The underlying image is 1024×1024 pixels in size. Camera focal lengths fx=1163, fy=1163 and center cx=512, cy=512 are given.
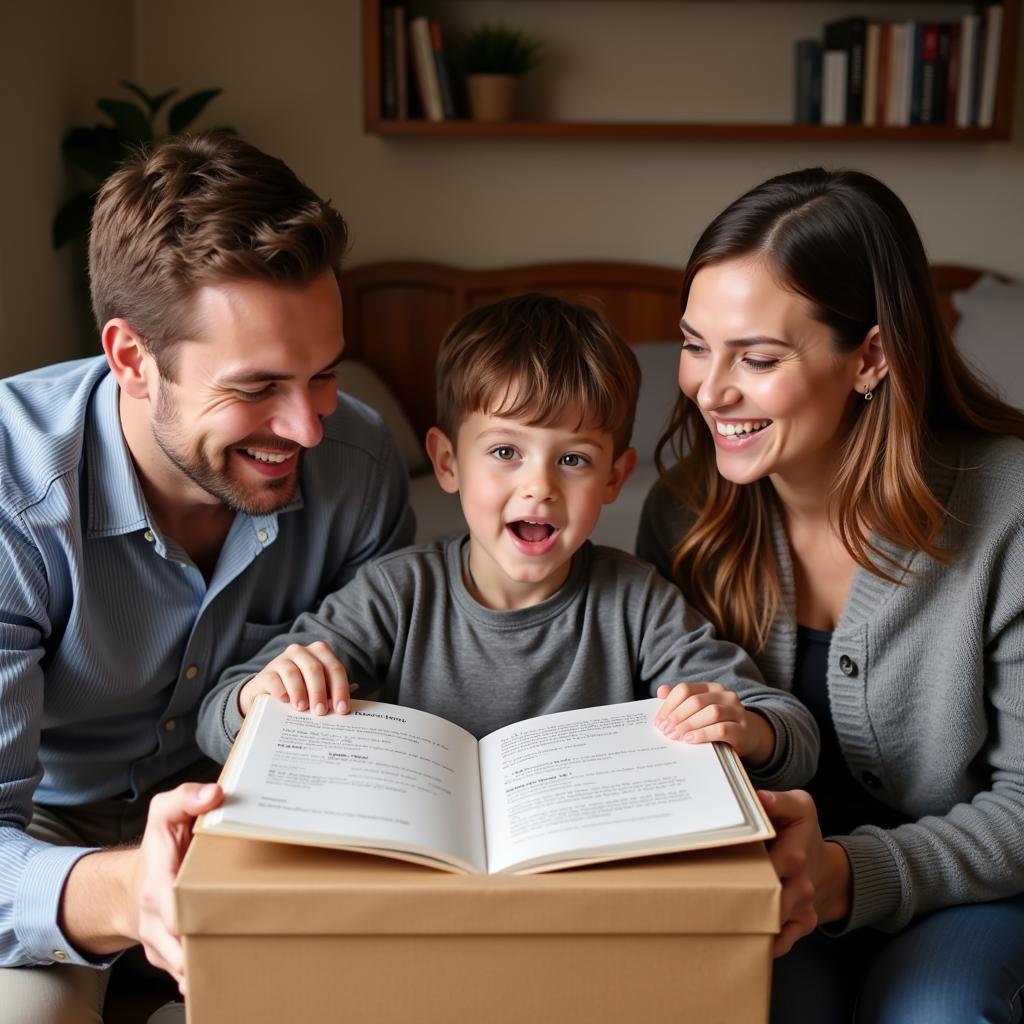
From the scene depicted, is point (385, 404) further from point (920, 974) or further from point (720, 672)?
Answer: point (920, 974)

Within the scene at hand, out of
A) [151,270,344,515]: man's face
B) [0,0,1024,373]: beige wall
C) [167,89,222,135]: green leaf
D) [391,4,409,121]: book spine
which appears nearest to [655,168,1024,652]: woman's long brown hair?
[151,270,344,515]: man's face

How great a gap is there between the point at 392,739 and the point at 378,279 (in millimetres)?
2511

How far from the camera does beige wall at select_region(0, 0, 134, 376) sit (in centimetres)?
230

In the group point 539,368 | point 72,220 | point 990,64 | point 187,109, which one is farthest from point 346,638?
point 990,64

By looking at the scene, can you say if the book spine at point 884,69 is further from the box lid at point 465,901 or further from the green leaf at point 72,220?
the box lid at point 465,901

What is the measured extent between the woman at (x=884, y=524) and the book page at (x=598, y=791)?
0.31 m

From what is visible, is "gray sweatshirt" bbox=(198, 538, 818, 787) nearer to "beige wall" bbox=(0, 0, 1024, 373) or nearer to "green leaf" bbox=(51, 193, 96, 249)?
"green leaf" bbox=(51, 193, 96, 249)

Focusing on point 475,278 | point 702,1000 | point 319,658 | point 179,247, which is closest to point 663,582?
point 319,658

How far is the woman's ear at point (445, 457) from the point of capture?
4.72 ft

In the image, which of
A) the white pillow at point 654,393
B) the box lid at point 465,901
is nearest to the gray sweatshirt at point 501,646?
the box lid at point 465,901

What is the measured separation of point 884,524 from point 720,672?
0.26m

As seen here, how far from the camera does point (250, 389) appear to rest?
Result: 128cm

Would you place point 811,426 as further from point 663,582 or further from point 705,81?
point 705,81

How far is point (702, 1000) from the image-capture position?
3.09 feet
